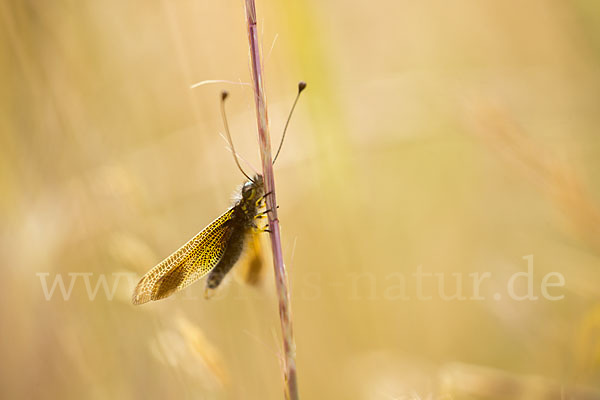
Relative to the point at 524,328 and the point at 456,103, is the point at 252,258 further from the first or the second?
the point at 524,328

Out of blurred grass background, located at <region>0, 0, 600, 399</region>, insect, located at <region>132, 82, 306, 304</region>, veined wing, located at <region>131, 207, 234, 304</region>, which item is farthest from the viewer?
blurred grass background, located at <region>0, 0, 600, 399</region>

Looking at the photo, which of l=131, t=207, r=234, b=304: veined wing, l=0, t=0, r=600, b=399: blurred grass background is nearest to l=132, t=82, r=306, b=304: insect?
l=131, t=207, r=234, b=304: veined wing

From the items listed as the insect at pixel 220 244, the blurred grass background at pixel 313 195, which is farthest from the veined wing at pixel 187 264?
the blurred grass background at pixel 313 195

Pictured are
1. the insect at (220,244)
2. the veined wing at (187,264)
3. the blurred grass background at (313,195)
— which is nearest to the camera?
the veined wing at (187,264)

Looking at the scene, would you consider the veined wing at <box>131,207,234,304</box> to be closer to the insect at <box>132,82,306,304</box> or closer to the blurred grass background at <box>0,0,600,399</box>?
the insect at <box>132,82,306,304</box>

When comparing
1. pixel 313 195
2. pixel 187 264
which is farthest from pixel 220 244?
pixel 313 195

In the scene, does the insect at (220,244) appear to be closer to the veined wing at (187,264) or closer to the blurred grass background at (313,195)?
the veined wing at (187,264)

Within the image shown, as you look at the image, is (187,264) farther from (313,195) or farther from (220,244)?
(313,195)

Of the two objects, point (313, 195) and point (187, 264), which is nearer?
point (187, 264)
